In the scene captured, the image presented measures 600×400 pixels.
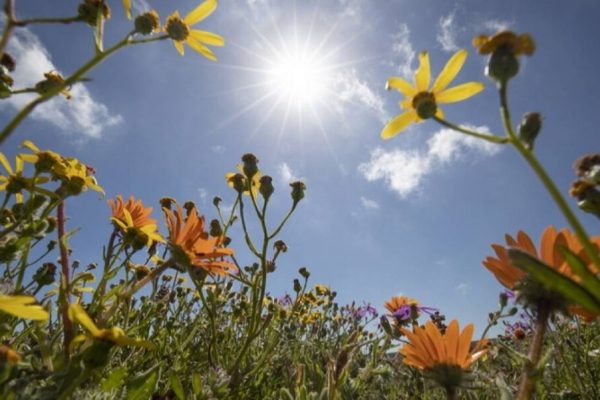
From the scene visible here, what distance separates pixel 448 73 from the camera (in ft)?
3.75

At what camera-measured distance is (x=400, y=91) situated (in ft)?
3.78

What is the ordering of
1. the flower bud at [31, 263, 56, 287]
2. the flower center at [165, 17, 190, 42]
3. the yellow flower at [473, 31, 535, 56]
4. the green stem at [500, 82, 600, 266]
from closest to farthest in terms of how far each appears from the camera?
the green stem at [500, 82, 600, 266], the yellow flower at [473, 31, 535, 56], the flower center at [165, 17, 190, 42], the flower bud at [31, 263, 56, 287]

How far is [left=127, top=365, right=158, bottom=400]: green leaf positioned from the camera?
4.68 ft

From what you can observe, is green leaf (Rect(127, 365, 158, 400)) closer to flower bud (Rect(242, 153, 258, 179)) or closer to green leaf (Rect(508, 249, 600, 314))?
green leaf (Rect(508, 249, 600, 314))

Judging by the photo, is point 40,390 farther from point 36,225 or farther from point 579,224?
point 579,224

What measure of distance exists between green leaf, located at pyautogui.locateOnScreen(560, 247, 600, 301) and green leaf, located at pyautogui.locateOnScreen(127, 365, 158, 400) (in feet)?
4.33

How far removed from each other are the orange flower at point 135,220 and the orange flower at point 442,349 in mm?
1071

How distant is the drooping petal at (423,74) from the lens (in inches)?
43.7

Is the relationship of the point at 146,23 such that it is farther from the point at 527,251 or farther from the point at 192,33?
the point at 527,251

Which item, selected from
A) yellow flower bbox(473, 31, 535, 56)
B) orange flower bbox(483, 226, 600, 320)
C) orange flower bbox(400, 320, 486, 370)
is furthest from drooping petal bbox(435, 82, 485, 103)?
orange flower bbox(400, 320, 486, 370)

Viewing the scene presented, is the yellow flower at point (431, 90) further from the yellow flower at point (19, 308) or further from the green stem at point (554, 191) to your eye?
the yellow flower at point (19, 308)

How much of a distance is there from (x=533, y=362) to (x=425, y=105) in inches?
26.1

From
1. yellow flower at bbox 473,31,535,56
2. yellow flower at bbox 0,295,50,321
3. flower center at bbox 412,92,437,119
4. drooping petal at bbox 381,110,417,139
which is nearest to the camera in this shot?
yellow flower at bbox 0,295,50,321

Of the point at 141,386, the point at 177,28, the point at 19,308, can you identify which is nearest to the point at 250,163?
the point at 177,28
